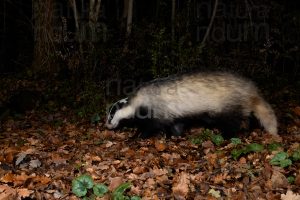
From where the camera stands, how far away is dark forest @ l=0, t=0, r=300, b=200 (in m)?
4.95

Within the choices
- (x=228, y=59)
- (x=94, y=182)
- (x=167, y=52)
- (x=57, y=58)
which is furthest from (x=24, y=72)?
(x=94, y=182)

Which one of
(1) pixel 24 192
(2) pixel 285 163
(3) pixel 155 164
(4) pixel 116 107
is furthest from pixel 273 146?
(1) pixel 24 192

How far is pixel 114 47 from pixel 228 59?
8.74ft

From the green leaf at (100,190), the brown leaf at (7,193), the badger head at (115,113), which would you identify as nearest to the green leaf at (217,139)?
the badger head at (115,113)

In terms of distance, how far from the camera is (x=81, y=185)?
482 cm

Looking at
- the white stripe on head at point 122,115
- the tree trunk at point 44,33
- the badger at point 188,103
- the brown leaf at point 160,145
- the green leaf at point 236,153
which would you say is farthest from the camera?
the tree trunk at point 44,33

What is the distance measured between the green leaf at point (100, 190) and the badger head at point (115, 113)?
240 cm

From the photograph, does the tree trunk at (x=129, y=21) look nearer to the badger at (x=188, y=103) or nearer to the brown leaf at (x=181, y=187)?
the badger at (x=188, y=103)

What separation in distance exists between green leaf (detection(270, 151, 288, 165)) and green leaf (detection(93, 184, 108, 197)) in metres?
1.93

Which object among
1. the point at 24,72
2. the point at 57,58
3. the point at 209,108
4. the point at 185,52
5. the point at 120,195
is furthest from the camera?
the point at 24,72

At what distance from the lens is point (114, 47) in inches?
382

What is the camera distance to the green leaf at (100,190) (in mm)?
4734

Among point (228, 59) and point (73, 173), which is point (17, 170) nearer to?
point (73, 173)

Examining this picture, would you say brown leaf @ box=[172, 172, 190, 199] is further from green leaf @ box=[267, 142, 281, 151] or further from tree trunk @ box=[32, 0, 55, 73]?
tree trunk @ box=[32, 0, 55, 73]
